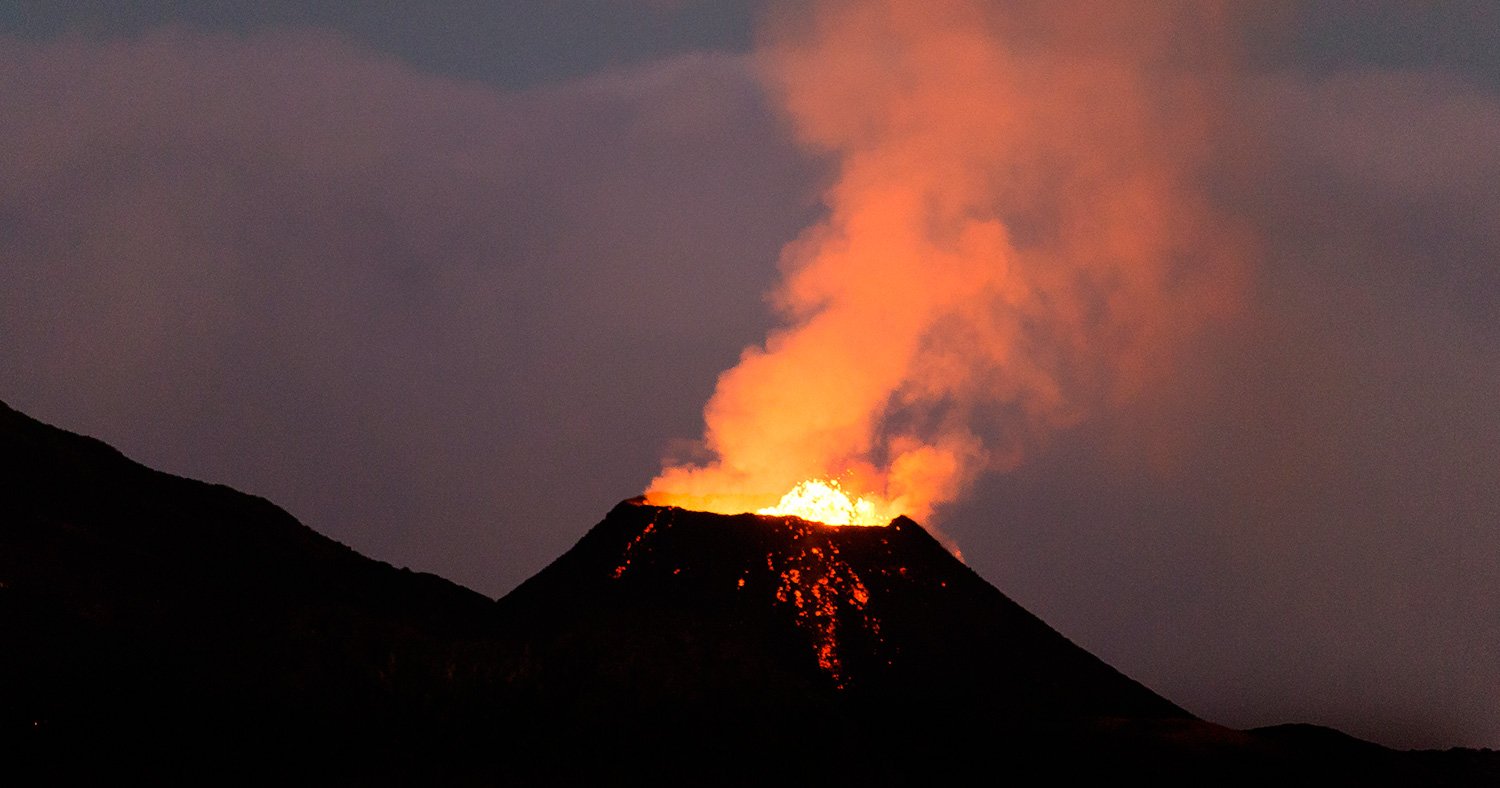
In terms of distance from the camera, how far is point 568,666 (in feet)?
177

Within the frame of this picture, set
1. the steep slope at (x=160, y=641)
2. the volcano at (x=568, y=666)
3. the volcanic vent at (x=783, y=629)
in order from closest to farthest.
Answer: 1. the steep slope at (x=160, y=641)
2. the volcano at (x=568, y=666)
3. the volcanic vent at (x=783, y=629)

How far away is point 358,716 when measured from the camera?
49.9 metres

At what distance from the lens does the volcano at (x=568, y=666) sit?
159ft

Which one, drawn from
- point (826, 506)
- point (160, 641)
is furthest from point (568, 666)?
point (826, 506)

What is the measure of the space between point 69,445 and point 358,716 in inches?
851

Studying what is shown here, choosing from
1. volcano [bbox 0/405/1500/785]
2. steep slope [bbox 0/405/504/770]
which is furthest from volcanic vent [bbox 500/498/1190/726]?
steep slope [bbox 0/405/504/770]

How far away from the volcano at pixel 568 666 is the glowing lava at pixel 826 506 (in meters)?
3.01

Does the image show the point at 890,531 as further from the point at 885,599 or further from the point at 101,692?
the point at 101,692

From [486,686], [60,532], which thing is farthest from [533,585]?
[60,532]

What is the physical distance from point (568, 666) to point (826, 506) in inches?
813

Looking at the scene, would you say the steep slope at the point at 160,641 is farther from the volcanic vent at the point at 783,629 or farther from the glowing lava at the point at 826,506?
the glowing lava at the point at 826,506

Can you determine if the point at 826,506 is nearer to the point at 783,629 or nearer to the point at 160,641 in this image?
the point at 783,629

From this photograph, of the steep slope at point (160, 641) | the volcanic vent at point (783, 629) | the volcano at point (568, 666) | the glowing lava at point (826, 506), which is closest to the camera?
the steep slope at point (160, 641)

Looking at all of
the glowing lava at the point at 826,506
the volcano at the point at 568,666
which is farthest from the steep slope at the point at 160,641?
the glowing lava at the point at 826,506
